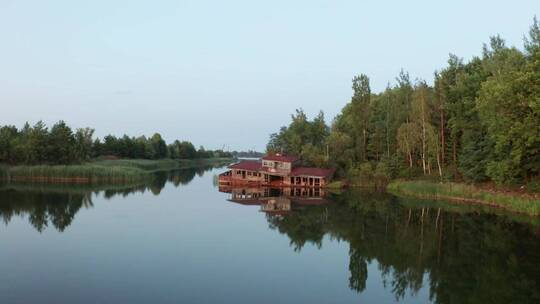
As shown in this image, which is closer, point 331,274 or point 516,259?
point 331,274

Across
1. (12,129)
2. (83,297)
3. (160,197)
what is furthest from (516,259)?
(12,129)

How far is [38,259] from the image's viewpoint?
1966cm

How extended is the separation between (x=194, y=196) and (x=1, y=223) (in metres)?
24.1

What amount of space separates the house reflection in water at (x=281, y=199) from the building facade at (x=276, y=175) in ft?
12.4

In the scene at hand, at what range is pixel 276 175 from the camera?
6525 cm

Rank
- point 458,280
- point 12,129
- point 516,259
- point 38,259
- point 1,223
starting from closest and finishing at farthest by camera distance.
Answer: point 458,280
point 38,259
point 516,259
point 1,223
point 12,129

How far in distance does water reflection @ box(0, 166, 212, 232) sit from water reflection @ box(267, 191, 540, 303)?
16.1 meters

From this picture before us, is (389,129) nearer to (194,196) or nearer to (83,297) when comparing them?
(194,196)

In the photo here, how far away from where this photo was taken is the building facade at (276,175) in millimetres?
64500

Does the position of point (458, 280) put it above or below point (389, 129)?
below

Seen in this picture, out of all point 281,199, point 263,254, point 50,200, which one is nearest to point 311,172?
point 281,199

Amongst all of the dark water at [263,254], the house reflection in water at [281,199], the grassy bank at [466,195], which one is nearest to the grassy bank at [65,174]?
the house reflection in water at [281,199]

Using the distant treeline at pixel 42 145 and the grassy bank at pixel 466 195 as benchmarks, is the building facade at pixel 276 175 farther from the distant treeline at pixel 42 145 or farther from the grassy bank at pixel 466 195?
the distant treeline at pixel 42 145

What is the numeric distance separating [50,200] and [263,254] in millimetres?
28485
